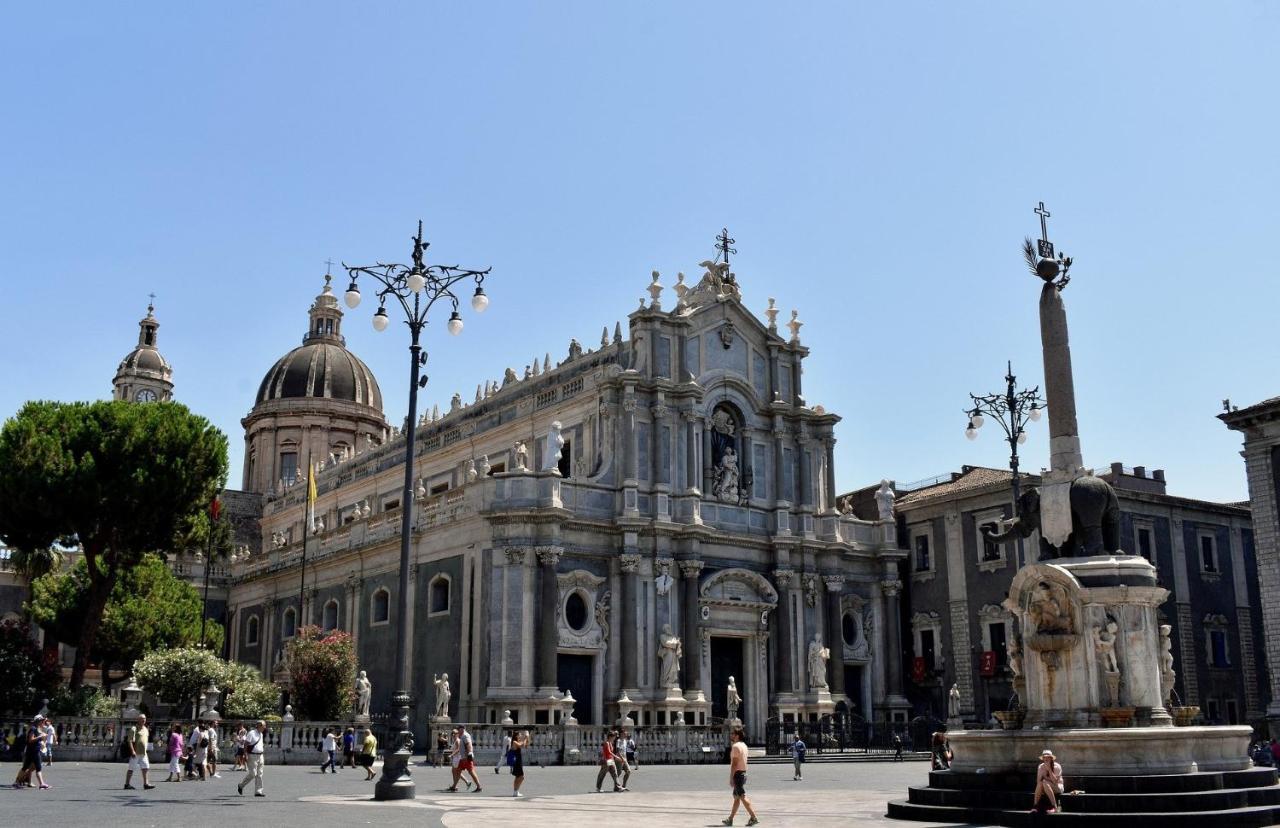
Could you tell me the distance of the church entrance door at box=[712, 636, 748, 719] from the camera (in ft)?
148

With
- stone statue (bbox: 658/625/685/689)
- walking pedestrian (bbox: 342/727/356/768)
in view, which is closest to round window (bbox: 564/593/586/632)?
stone statue (bbox: 658/625/685/689)

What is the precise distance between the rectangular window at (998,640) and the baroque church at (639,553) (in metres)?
4.00

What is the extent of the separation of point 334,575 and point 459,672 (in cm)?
1243

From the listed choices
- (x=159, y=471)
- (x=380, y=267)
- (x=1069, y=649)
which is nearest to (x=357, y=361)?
(x=159, y=471)

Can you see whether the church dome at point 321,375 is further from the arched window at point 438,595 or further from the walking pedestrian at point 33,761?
the walking pedestrian at point 33,761

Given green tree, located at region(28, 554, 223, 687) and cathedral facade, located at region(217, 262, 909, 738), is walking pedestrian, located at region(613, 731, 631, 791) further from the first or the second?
green tree, located at region(28, 554, 223, 687)

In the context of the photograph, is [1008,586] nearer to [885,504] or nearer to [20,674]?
[885,504]

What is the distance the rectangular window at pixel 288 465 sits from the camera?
7938 centimetres

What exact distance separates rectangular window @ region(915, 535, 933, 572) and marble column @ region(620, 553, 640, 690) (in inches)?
587

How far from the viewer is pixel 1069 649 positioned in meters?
17.6

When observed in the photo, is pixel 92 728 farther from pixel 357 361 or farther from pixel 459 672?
pixel 357 361

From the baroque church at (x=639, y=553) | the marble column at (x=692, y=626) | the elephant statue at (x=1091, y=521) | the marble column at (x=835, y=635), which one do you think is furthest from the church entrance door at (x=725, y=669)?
the elephant statue at (x=1091, y=521)

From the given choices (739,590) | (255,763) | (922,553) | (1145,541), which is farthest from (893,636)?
(255,763)

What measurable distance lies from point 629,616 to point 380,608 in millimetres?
11078
